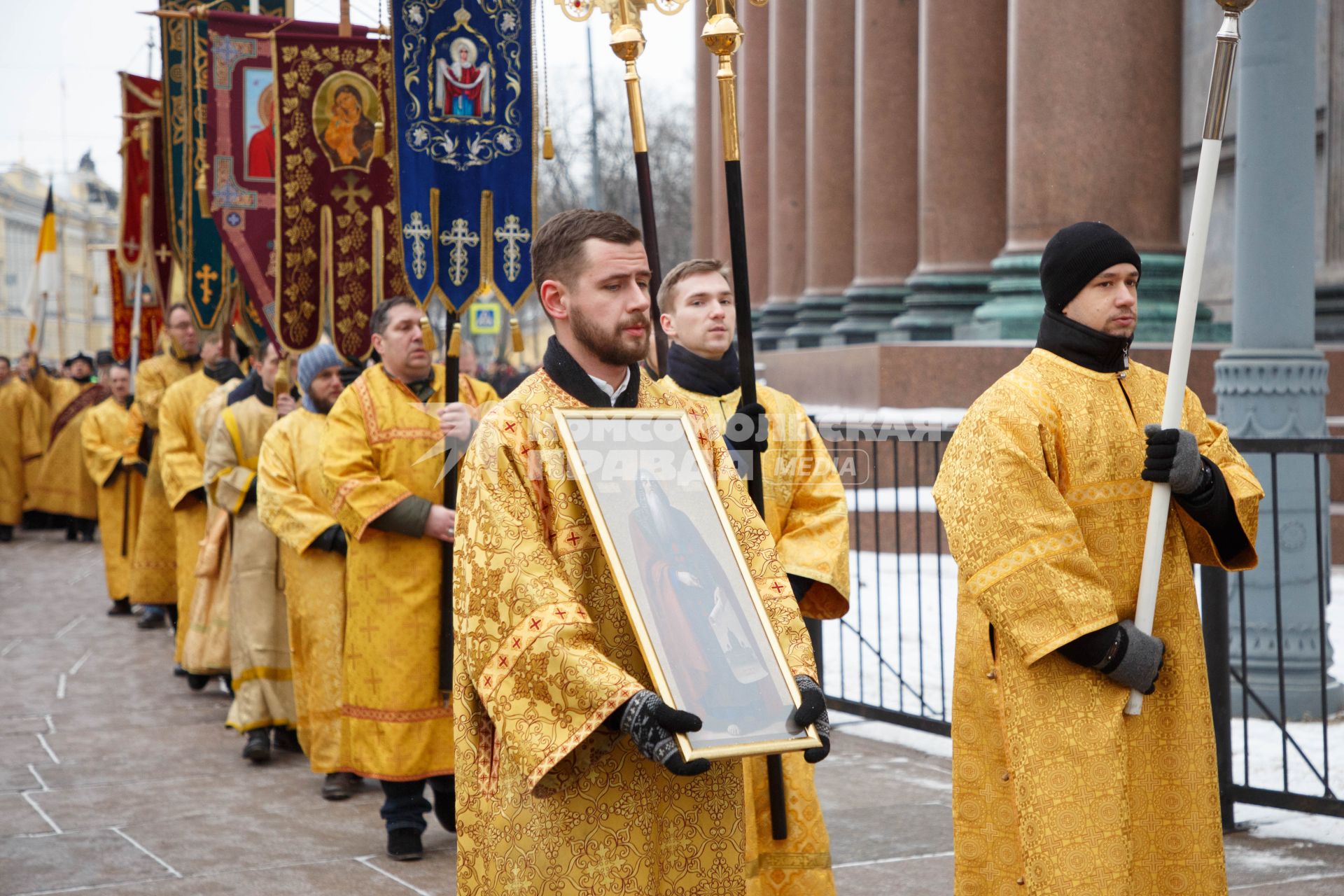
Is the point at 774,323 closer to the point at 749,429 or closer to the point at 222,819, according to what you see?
the point at 222,819

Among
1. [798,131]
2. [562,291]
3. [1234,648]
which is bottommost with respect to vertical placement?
[1234,648]

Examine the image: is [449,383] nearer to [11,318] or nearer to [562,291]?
[562,291]

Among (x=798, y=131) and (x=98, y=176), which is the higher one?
(x=98, y=176)

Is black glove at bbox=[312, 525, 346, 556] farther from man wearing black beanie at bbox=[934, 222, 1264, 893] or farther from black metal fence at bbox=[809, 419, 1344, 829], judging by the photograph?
man wearing black beanie at bbox=[934, 222, 1264, 893]

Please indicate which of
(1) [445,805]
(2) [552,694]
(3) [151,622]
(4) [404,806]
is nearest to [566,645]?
(2) [552,694]

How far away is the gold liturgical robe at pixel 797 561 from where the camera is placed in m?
4.22

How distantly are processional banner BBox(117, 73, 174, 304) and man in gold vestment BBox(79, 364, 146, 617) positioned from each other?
1412 mm

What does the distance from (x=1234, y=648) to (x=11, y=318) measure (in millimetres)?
50780

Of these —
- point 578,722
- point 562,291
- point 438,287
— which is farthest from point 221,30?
point 578,722

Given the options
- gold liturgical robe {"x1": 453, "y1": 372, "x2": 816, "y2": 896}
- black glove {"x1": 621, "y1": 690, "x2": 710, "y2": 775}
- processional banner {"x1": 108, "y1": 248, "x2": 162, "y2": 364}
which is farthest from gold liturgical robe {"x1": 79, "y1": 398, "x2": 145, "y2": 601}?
black glove {"x1": 621, "y1": 690, "x2": 710, "y2": 775}

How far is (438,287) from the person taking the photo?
588 centimetres

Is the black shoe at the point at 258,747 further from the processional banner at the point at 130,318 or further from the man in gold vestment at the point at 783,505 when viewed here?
the processional banner at the point at 130,318

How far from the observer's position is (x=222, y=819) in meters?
6.21

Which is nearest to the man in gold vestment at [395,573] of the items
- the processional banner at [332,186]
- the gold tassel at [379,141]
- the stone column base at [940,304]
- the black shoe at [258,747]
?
the gold tassel at [379,141]
